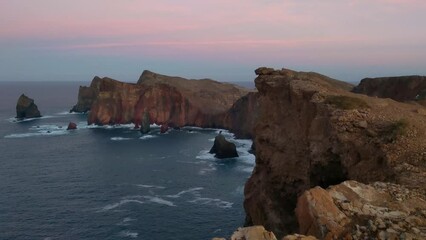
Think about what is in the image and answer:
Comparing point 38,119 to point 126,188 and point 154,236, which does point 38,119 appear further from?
point 154,236

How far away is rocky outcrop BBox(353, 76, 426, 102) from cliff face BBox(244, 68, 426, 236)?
3779cm

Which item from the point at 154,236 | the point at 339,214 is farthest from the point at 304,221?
the point at 154,236

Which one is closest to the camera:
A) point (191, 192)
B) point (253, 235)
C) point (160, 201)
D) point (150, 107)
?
point (253, 235)

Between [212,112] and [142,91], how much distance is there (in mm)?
29621

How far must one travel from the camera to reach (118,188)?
75562mm

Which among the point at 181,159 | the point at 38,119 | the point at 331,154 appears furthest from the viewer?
the point at 38,119

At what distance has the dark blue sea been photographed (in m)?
57.2

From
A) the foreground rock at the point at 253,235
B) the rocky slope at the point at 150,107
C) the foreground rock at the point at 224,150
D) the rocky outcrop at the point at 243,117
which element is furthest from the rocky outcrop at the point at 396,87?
the rocky slope at the point at 150,107

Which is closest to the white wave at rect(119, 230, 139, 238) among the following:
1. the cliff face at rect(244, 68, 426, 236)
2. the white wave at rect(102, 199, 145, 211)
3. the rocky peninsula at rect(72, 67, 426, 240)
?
the white wave at rect(102, 199, 145, 211)

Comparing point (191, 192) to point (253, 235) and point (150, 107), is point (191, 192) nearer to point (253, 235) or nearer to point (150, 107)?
point (253, 235)

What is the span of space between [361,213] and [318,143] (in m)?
19.3

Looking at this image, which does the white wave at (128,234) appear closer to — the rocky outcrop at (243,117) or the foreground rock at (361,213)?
the foreground rock at (361,213)

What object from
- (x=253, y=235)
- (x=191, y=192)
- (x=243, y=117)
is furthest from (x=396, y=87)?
(x=253, y=235)

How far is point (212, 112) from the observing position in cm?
16688
